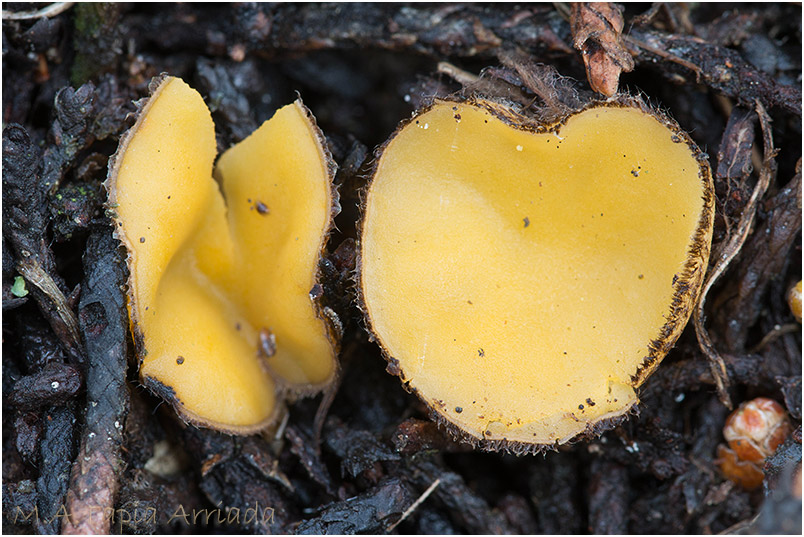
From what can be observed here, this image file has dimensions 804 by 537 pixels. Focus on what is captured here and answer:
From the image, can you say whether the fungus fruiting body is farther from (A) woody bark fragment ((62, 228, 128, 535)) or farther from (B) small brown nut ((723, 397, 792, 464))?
(A) woody bark fragment ((62, 228, 128, 535))

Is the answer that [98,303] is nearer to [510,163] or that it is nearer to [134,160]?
[134,160]

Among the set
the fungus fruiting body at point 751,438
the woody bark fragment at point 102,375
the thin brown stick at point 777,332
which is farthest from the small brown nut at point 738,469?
the woody bark fragment at point 102,375

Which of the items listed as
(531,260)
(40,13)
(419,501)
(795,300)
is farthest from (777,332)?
(40,13)

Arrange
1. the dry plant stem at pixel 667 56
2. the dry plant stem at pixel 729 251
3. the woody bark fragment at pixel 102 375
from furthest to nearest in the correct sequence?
the dry plant stem at pixel 667 56
the dry plant stem at pixel 729 251
the woody bark fragment at pixel 102 375

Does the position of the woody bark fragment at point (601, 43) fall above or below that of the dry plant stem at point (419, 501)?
above

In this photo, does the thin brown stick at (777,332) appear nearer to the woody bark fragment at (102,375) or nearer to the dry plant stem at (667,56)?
the dry plant stem at (667,56)

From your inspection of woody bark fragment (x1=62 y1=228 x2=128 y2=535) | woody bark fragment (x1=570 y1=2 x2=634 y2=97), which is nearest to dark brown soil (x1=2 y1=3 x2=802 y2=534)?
woody bark fragment (x1=62 y1=228 x2=128 y2=535)

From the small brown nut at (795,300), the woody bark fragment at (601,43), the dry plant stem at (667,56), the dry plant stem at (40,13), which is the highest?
the woody bark fragment at (601,43)
